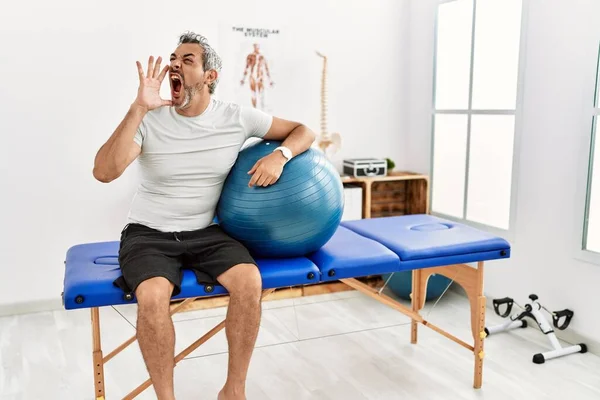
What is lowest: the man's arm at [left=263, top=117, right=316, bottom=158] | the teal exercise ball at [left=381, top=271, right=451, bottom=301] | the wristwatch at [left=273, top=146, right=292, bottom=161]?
the teal exercise ball at [left=381, top=271, right=451, bottom=301]

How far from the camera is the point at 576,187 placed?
295 centimetres

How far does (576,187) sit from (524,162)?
356 mm

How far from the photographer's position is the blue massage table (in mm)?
1979

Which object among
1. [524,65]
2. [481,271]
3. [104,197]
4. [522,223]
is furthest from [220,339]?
[524,65]

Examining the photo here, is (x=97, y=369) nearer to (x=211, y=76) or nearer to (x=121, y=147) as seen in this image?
(x=121, y=147)

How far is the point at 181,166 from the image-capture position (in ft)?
7.48

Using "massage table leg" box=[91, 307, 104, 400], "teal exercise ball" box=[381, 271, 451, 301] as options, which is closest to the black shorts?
"massage table leg" box=[91, 307, 104, 400]

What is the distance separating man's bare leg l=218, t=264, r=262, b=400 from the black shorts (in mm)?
46

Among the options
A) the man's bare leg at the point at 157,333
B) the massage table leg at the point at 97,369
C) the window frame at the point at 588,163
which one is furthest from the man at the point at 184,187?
the window frame at the point at 588,163

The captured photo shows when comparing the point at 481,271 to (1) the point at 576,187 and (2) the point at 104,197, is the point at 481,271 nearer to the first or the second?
(1) the point at 576,187

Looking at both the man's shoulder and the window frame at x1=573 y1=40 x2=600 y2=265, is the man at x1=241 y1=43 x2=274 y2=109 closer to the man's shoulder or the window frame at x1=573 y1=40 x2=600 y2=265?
the man's shoulder

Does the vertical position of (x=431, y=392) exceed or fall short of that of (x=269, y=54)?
it falls short

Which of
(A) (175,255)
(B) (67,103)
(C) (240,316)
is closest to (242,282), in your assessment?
(C) (240,316)

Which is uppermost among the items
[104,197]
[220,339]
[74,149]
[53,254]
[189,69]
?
[189,69]
